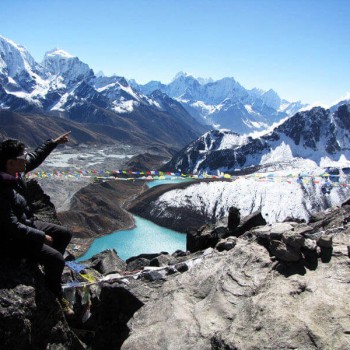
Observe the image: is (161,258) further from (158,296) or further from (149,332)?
(149,332)

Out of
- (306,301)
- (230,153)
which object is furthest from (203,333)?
(230,153)

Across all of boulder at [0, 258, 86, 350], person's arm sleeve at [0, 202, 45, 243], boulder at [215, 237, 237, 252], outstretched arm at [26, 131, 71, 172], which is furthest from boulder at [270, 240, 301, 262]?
outstretched arm at [26, 131, 71, 172]

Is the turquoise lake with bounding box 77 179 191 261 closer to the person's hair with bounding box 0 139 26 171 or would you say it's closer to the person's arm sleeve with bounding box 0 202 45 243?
the person's hair with bounding box 0 139 26 171

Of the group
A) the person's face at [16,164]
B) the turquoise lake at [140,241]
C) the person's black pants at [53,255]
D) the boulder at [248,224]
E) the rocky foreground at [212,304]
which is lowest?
the turquoise lake at [140,241]

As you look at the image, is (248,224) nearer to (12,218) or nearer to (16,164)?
(16,164)

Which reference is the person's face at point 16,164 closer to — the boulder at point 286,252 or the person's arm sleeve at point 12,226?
the person's arm sleeve at point 12,226

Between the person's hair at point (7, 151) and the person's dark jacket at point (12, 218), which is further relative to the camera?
the person's hair at point (7, 151)

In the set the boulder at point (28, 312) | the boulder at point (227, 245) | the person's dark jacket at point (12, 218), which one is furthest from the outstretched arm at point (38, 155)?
the boulder at point (227, 245)
